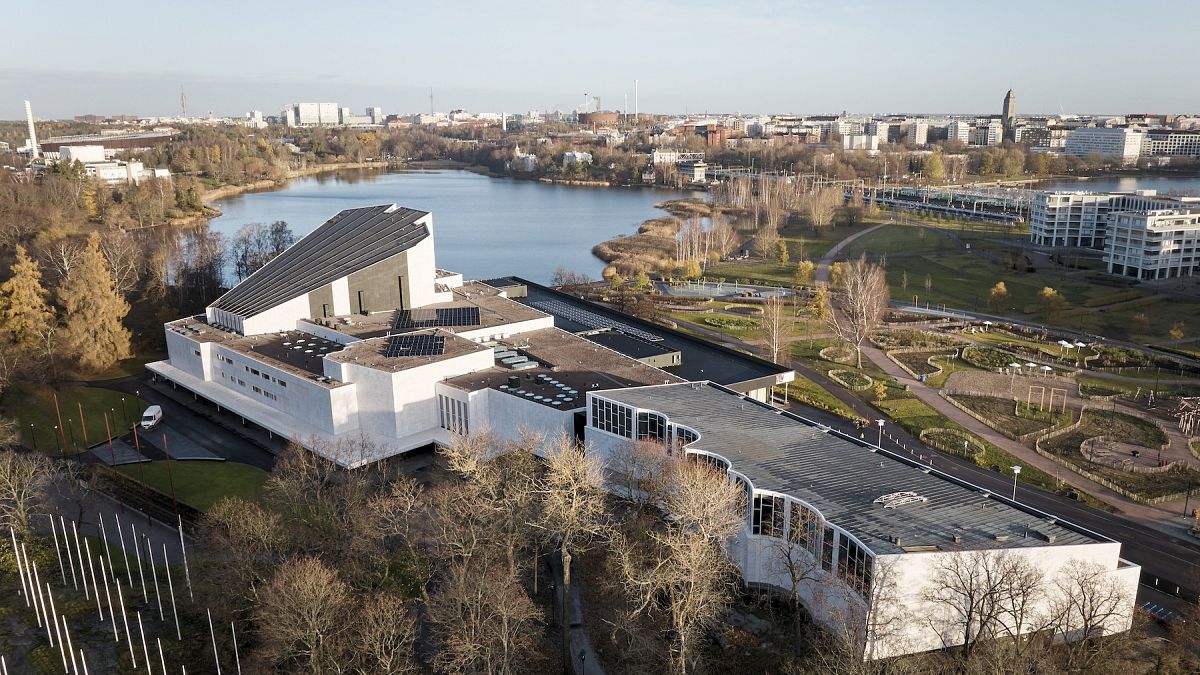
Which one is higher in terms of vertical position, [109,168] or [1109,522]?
[109,168]

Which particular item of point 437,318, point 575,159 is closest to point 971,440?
point 437,318

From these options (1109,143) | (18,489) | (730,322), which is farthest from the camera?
(1109,143)

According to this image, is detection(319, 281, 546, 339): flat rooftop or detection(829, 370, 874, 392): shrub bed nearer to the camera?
detection(319, 281, 546, 339): flat rooftop

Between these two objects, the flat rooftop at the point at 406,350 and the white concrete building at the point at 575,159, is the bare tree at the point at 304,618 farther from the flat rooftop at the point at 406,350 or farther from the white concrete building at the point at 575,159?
the white concrete building at the point at 575,159

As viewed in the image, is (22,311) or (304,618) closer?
(304,618)

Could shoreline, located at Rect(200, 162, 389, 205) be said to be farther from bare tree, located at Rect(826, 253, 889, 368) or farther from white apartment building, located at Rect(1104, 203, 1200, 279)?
white apartment building, located at Rect(1104, 203, 1200, 279)

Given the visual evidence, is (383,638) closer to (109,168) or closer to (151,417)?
(151,417)

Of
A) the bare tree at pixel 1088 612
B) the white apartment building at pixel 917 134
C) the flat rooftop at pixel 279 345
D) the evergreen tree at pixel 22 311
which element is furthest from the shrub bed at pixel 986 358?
the white apartment building at pixel 917 134

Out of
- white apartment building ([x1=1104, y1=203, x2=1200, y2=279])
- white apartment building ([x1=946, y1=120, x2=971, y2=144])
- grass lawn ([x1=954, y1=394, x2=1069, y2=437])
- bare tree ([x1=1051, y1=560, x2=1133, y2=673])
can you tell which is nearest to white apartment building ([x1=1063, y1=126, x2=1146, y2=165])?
white apartment building ([x1=946, y1=120, x2=971, y2=144])
